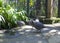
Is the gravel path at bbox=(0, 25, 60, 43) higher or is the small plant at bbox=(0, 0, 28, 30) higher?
the small plant at bbox=(0, 0, 28, 30)

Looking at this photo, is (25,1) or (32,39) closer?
(32,39)

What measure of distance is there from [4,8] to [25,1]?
6.04ft

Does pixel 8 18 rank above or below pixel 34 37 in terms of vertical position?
above

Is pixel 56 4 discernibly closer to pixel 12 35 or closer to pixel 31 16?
pixel 31 16

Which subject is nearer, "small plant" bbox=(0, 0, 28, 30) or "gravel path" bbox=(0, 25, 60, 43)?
"gravel path" bbox=(0, 25, 60, 43)

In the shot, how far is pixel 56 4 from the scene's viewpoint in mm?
9922

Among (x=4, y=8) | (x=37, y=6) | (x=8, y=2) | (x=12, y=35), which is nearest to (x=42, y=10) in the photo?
(x=37, y=6)

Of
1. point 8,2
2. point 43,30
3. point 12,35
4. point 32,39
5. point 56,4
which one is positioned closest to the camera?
point 32,39

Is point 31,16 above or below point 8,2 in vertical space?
below

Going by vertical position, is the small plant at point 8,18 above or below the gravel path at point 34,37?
above

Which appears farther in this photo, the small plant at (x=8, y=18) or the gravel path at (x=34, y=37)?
the small plant at (x=8, y=18)

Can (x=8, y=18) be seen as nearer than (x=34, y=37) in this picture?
No

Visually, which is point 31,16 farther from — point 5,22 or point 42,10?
point 5,22

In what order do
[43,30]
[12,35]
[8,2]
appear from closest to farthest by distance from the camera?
[12,35] < [43,30] < [8,2]
